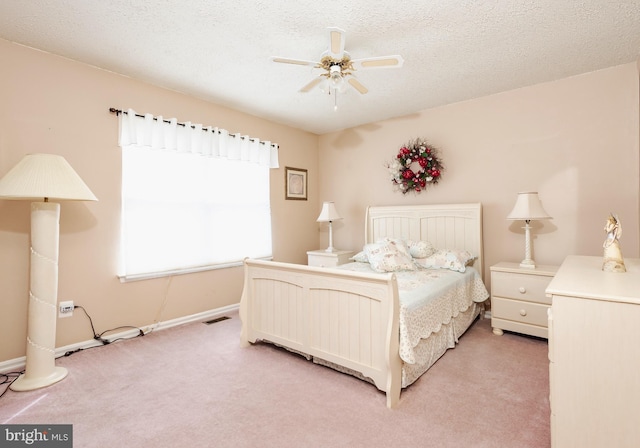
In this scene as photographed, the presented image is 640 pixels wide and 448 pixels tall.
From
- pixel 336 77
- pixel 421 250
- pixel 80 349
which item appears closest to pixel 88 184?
pixel 80 349

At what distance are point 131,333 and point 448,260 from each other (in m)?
3.18

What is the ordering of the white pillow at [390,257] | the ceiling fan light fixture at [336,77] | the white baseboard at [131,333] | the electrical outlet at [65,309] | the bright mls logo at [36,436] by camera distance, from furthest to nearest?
1. the white pillow at [390,257]
2. the electrical outlet at [65,309]
3. the white baseboard at [131,333]
4. the ceiling fan light fixture at [336,77]
5. the bright mls logo at [36,436]

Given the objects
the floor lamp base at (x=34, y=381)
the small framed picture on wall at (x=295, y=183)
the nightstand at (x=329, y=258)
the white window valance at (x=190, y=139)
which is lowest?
the floor lamp base at (x=34, y=381)

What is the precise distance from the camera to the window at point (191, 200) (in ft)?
9.93

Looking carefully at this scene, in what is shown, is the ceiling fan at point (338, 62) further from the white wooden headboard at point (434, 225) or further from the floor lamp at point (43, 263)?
the white wooden headboard at point (434, 225)

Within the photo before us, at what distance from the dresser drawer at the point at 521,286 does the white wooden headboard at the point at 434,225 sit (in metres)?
0.43

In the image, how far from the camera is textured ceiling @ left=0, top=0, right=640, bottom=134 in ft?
6.65

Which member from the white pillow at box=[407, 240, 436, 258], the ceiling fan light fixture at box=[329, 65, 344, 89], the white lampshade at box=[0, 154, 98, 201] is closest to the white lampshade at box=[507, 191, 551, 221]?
the white pillow at box=[407, 240, 436, 258]

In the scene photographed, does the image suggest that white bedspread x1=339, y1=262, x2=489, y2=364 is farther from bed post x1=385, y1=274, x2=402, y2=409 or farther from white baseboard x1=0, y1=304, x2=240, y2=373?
white baseboard x1=0, y1=304, x2=240, y2=373

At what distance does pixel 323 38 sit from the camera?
2348mm

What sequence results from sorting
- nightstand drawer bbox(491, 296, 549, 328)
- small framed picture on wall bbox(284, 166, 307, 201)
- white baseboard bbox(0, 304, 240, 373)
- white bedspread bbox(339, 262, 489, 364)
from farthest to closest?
small framed picture on wall bbox(284, 166, 307, 201)
nightstand drawer bbox(491, 296, 549, 328)
white baseboard bbox(0, 304, 240, 373)
white bedspread bbox(339, 262, 489, 364)

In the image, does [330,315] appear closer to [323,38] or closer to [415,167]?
[323,38]

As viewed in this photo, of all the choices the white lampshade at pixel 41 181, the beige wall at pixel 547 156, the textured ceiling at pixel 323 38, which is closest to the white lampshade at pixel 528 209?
the beige wall at pixel 547 156

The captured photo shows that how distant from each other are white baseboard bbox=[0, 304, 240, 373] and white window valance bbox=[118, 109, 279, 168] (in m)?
1.78
